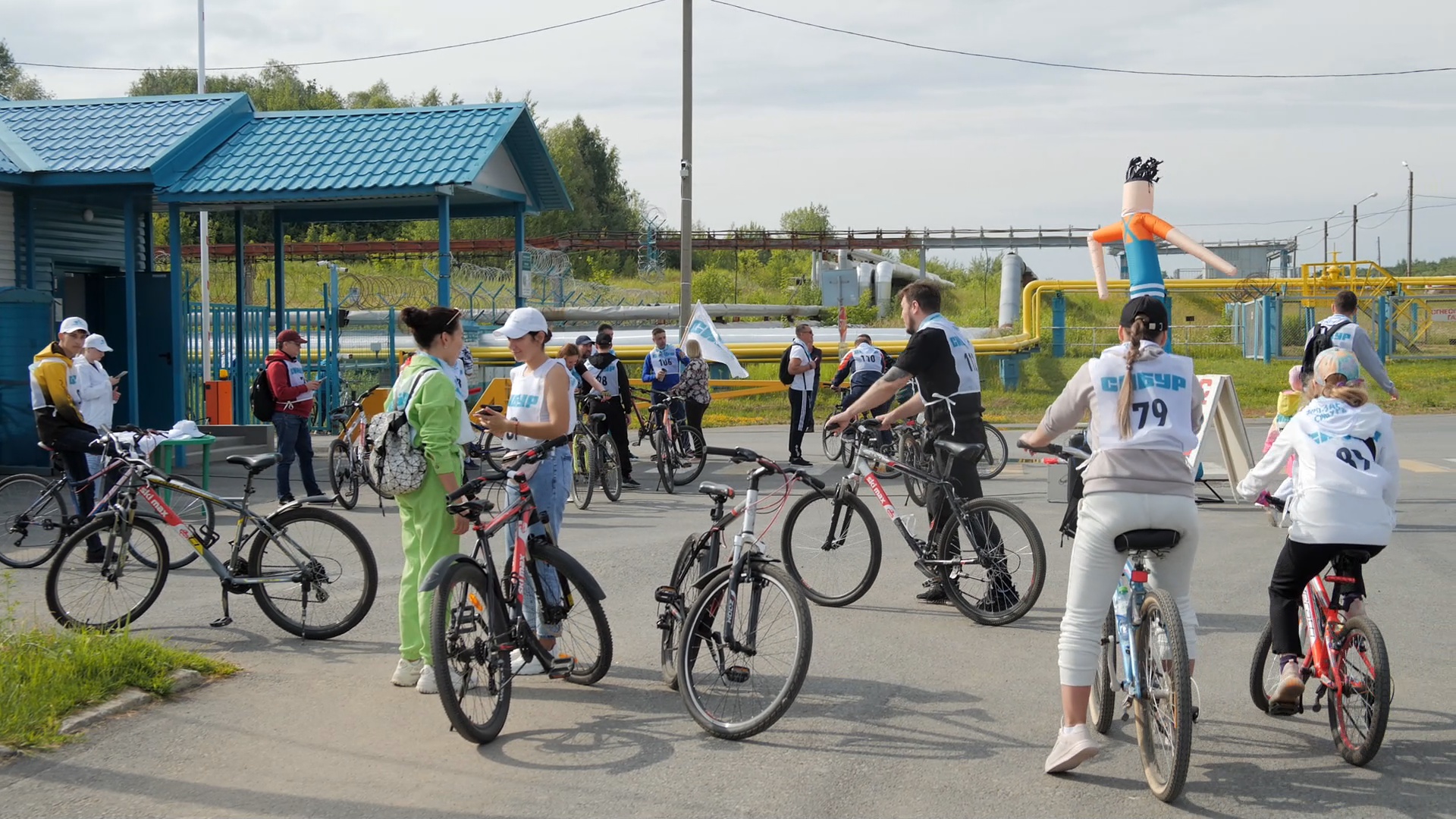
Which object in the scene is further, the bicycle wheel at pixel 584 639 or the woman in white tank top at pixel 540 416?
the woman in white tank top at pixel 540 416

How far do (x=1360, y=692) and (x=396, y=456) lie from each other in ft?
13.9

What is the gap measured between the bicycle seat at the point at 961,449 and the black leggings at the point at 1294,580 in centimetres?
232

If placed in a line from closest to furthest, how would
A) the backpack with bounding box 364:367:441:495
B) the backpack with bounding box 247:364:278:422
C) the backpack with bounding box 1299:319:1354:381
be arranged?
the backpack with bounding box 364:367:441:495, the backpack with bounding box 1299:319:1354:381, the backpack with bounding box 247:364:278:422

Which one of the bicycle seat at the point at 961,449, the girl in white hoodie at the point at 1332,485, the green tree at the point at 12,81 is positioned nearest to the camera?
the girl in white hoodie at the point at 1332,485

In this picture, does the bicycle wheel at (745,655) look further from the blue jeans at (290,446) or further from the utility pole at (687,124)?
the utility pole at (687,124)

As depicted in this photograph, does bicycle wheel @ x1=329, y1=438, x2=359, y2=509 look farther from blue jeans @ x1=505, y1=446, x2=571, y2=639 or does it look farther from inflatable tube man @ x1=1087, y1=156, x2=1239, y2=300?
inflatable tube man @ x1=1087, y1=156, x2=1239, y2=300

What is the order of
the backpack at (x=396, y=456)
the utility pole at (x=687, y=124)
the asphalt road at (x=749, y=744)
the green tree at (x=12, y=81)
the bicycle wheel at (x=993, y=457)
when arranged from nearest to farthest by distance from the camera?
the asphalt road at (x=749, y=744)
the backpack at (x=396, y=456)
the bicycle wheel at (x=993, y=457)
the utility pole at (x=687, y=124)
the green tree at (x=12, y=81)

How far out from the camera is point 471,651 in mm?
5812

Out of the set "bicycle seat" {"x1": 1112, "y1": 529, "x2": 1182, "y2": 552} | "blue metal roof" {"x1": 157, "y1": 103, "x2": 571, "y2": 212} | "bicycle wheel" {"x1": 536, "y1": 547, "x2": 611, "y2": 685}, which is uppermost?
"blue metal roof" {"x1": 157, "y1": 103, "x2": 571, "y2": 212}

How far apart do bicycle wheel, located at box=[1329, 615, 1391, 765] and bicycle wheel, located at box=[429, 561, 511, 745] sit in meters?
3.41

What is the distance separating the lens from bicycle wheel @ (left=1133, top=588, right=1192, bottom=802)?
15.7 feet

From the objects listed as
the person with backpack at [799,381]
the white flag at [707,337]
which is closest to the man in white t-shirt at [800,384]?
the person with backpack at [799,381]

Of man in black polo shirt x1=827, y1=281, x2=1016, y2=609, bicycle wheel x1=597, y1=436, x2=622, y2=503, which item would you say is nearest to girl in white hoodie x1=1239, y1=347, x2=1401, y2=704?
man in black polo shirt x1=827, y1=281, x2=1016, y2=609

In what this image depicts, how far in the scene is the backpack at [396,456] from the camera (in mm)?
6348
